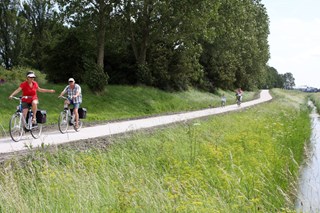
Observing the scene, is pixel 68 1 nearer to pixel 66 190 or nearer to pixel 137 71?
pixel 137 71

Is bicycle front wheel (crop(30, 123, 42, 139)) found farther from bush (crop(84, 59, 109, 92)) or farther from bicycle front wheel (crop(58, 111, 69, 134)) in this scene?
bush (crop(84, 59, 109, 92))

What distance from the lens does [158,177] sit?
27.4 ft

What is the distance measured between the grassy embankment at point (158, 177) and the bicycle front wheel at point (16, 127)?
263 centimetres

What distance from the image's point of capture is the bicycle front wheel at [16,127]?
37.0ft

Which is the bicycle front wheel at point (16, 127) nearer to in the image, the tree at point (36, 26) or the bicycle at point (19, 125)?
the bicycle at point (19, 125)

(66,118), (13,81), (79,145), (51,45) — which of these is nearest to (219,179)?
(79,145)

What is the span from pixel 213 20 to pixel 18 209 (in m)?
32.4

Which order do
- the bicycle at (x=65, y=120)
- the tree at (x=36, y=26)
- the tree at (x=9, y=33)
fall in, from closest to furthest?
1. the bicycle at (x=65, y=120)
2. the tree at (x=9, y=33)
3. the tree at (x=36, y=26)

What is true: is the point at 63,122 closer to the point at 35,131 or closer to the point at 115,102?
the point at 35,131

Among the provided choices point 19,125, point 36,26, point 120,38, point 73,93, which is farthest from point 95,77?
point 36,26

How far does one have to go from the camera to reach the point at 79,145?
1030 cm

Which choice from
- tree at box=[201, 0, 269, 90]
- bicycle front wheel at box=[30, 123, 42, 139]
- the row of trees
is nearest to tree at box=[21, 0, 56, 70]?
the row of trees

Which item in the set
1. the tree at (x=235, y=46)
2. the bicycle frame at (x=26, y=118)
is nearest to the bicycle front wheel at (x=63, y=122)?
the bicycle frame at (x=26, y=118)

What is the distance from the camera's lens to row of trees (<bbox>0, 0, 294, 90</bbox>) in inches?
1169
